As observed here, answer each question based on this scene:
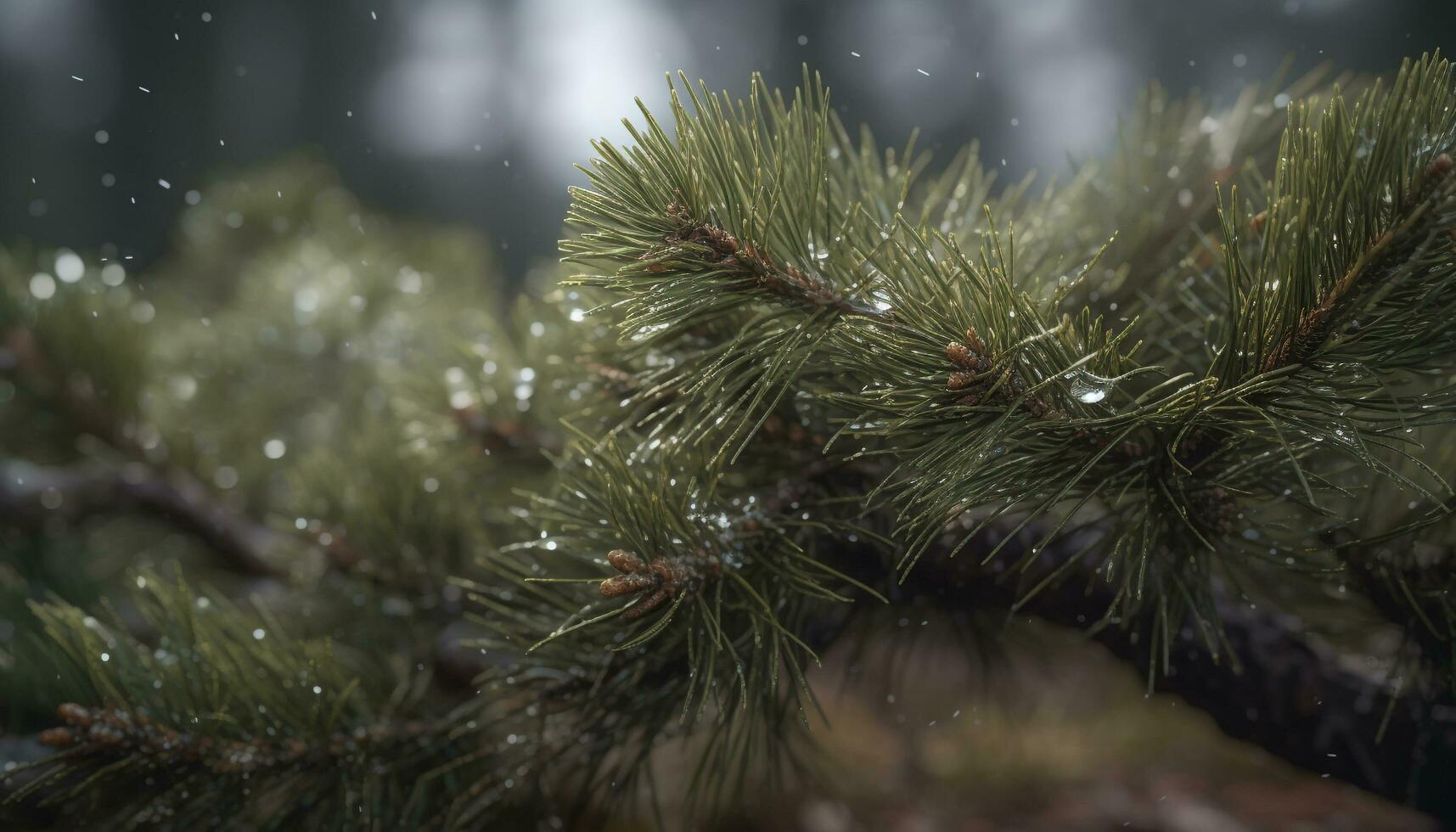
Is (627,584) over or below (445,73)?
below

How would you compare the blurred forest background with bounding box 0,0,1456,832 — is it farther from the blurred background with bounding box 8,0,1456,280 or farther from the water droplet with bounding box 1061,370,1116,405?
the water droplet with bounding box 1061,370,1116,405

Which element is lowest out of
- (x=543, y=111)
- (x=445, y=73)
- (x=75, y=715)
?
(x=75, y=715)

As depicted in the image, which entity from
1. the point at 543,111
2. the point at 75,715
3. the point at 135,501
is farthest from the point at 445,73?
the point at 75,715

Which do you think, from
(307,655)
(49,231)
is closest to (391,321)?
(307,655)

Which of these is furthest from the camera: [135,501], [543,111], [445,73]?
[445,73]

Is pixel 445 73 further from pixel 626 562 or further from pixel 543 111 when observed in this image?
pixel 626 562

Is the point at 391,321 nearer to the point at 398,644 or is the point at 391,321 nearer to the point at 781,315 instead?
the point at 398,644

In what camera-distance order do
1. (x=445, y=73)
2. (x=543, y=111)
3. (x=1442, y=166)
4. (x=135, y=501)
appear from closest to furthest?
(x=1442, y=166)
(x=135, y=501)
(x=543, y=111)
(x=445, y=73)
